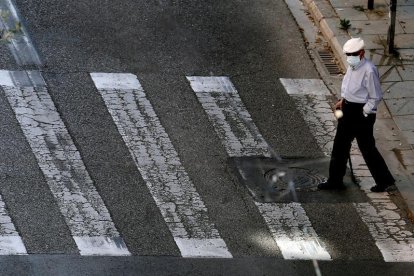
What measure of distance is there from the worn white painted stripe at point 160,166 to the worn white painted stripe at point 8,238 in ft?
5.42

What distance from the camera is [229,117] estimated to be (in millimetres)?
14828

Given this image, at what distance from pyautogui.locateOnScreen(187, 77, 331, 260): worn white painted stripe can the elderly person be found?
0.74 metres

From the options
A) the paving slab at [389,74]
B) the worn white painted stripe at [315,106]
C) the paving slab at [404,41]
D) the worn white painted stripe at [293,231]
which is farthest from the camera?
the paving slab at [404,41]

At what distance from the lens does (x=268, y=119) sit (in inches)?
584

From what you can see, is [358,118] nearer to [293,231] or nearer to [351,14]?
[293,231]

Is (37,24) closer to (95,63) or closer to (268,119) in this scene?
(95,63)

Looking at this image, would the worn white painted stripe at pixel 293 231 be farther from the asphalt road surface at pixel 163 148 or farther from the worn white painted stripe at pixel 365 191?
the worn white painted stripe at pixel 365 191

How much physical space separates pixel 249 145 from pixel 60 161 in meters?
2.39

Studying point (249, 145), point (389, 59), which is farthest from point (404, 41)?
point (249, 145)

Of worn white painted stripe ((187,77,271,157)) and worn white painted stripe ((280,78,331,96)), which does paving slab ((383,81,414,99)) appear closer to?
worn white painted stripe ((280,78,331,96))

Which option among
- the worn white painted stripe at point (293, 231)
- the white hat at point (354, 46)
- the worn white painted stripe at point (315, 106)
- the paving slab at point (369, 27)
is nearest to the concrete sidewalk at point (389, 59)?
the paving slab at point (369, 27)

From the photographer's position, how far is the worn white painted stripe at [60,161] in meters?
12.3

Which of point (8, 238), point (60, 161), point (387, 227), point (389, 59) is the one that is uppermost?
point (60, 161)

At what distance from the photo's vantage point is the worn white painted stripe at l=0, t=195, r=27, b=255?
11797mm
